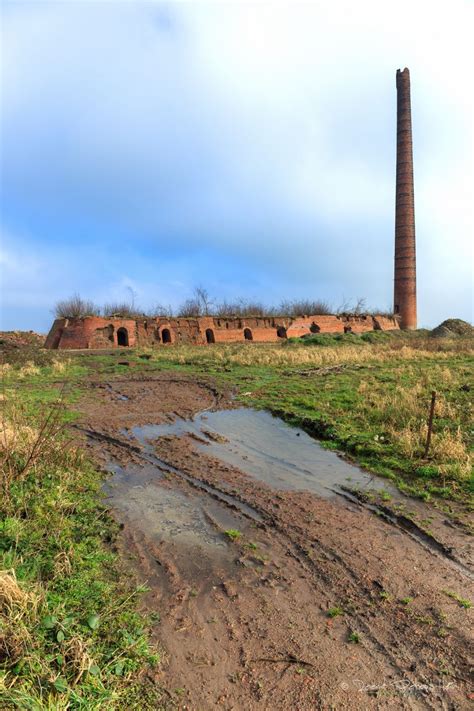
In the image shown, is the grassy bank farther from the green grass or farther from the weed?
the green grass

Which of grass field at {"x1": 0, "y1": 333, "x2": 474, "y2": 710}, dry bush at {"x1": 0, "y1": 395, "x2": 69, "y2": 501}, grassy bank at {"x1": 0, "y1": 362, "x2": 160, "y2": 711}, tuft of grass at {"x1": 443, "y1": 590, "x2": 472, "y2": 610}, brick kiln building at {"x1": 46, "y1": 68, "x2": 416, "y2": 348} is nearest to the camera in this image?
grassy bank at {"x1": 0, "y1": 362, "x2": 160, "y2": 711}

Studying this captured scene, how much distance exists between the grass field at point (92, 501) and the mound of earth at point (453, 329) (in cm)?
2093

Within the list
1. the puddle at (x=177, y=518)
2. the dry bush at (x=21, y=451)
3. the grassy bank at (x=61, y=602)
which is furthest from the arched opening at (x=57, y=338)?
the grassy bank at (x=61, y=602)

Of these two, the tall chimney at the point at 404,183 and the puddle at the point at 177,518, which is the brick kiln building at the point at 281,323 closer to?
the tall chimney at the point at 404,183

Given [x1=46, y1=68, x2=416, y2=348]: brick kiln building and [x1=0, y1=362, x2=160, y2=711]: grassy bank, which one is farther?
[x1=46, y1=68, x2=416, y2=348]: brick kiln building

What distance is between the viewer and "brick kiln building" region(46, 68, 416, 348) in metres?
30.6

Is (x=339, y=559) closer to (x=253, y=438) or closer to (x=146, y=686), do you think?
(x=146, y=686)

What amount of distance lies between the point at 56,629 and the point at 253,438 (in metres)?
6.23

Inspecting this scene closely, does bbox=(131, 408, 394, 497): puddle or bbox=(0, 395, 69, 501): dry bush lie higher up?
bbox=(0, 395, 69, 501): dry bush

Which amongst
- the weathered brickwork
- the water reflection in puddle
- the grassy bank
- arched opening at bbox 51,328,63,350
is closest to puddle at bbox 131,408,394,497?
the water reflection in puddle

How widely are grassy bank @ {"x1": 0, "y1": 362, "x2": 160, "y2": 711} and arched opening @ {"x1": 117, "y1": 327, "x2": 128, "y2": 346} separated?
26.5 meters

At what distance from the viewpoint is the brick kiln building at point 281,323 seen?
100 feet

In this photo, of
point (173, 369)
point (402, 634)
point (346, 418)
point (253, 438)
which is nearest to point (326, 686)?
point (402, 634)

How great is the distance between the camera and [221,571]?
405 cm
